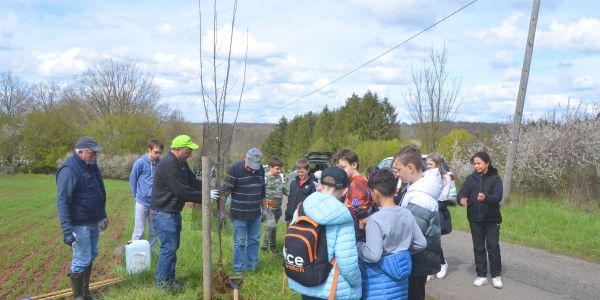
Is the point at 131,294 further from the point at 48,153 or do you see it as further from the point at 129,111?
the point at 129,111

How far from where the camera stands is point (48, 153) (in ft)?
147

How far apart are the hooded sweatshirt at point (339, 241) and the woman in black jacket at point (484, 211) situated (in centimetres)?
324

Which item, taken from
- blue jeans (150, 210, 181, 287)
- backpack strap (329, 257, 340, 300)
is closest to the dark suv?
blue jeans (150, 210, 181, 287)

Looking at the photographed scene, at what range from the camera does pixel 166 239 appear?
17.5 feet

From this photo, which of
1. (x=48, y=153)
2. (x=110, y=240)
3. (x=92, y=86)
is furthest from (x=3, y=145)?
(x=110, y=240)

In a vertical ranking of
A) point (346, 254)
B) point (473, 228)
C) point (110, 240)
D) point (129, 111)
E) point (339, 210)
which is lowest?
point (110, 240)

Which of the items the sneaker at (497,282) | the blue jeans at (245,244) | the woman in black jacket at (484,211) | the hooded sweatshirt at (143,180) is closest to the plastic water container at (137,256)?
the hooded sweatshirt at (143,180)

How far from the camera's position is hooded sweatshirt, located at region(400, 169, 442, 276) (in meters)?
3.98

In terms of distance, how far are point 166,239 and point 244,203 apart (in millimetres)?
1245

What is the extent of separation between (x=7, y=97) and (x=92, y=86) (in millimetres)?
11388

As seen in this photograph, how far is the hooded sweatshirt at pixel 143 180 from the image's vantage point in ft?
24.6

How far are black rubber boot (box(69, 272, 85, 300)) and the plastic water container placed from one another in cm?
126

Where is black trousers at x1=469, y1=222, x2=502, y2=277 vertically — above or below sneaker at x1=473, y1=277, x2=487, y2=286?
above

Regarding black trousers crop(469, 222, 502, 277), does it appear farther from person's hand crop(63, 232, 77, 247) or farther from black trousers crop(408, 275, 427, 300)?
person's hand crop(63, 232, 77, 247)
